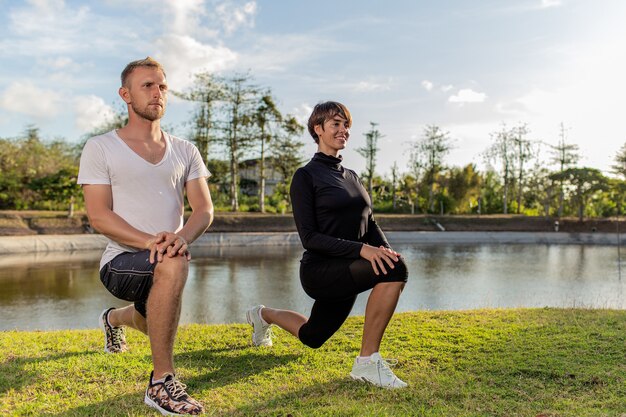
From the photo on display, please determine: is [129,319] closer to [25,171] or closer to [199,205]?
[199,205]

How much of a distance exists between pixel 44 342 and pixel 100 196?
2.07 m

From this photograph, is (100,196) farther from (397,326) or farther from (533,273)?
(533,273)

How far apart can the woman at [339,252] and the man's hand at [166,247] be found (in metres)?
0.82

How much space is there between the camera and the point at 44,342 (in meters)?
4.36

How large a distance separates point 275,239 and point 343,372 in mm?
23668

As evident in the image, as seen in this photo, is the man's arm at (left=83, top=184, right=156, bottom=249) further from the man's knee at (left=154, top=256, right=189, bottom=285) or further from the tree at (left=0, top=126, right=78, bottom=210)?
the tree at (left=0, top=126, right=78, bottom=210)

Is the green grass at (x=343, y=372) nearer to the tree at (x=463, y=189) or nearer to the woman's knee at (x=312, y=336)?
the woman's knee at (x=312, y=336)

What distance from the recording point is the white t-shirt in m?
2.90

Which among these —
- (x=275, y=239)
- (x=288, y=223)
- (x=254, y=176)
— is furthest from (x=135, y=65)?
(x=254, y=176)

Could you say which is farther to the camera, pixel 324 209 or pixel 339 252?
pixel 324 209

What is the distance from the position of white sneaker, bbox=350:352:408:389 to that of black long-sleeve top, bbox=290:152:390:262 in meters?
0.60

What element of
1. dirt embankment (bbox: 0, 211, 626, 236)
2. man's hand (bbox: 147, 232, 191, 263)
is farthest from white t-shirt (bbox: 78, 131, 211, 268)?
dirt embankment (bbox: 0, 211, 626, 236)

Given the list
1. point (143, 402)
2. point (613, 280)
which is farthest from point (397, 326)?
point (613, 280)

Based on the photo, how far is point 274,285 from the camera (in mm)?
12648
